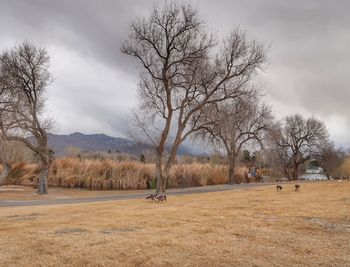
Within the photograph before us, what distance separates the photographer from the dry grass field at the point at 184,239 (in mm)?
7156

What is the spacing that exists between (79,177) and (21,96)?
9407 millimetres

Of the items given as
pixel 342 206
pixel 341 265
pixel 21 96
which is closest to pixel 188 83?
pixel 21 96

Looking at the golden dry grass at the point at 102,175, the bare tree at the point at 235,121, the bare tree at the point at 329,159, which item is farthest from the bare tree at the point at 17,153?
the bare tree at the point at 329,159

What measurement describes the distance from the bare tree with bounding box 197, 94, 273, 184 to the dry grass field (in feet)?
57.0

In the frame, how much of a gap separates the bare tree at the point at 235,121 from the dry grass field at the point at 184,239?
57.0 feet

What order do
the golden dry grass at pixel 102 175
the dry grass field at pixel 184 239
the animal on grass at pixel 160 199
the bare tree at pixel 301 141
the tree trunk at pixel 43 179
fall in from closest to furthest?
the dry grass field at pixel 184 239 → the animal on grass at pixel 160 199 → the tree trunk at pixel 43 179 → the golden dry grass at pixel 102 175 → the bare tree at pixel 301 141

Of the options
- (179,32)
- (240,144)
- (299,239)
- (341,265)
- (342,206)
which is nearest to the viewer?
(341,265)

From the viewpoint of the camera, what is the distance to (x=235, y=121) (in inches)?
1507

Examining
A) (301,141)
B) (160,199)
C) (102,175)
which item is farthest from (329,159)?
(160,199)

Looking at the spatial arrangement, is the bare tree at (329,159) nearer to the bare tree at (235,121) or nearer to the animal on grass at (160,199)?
the bare tree at (235,121)

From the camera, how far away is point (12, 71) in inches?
1224

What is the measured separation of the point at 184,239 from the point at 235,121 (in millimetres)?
30140

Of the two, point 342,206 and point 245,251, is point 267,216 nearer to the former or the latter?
point 342,206

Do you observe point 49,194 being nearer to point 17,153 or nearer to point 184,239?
point 17,153
